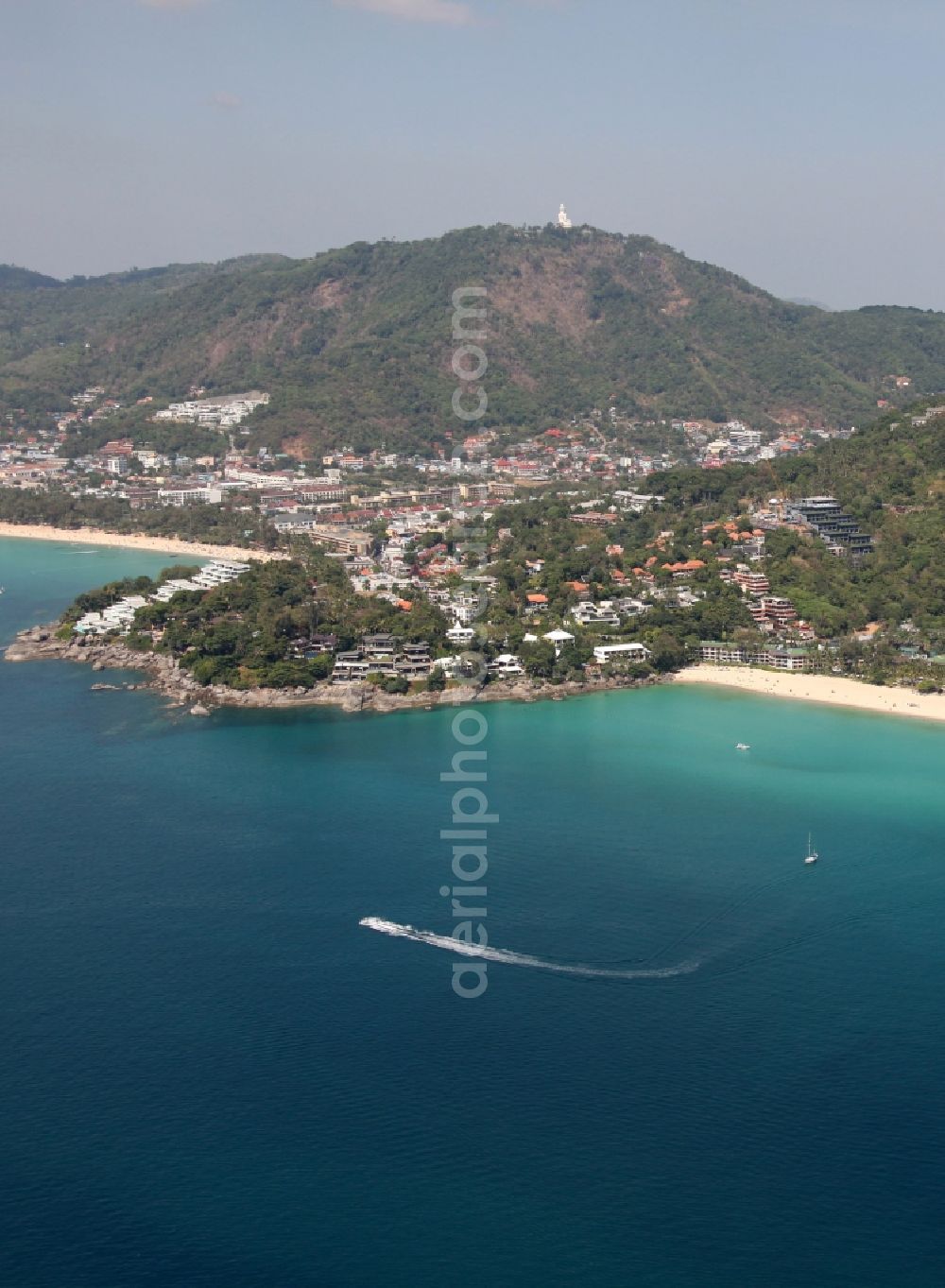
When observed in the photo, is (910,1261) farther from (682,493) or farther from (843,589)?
(682,493)

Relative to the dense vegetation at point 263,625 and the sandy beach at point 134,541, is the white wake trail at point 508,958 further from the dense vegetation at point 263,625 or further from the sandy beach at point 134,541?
the sandy beach at point 134,541

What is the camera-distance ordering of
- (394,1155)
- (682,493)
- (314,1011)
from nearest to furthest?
(394,1155) → (314,1011) → (682,493)

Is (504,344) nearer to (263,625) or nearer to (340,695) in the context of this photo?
(263,625)

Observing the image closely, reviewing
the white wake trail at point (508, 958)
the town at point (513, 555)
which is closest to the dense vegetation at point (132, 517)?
the town at point (513, 555)

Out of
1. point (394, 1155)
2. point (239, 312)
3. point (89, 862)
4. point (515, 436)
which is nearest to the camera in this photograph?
point (394, 1155)

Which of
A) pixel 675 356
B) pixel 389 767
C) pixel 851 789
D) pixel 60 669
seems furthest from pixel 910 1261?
pixel 675 356

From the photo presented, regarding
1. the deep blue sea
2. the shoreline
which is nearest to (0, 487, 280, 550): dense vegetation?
the shoreline

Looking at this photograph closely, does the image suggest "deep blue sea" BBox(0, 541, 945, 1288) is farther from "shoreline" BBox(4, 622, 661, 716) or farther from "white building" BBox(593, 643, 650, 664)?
"white building" BBox(593, 643, 650, 664)
